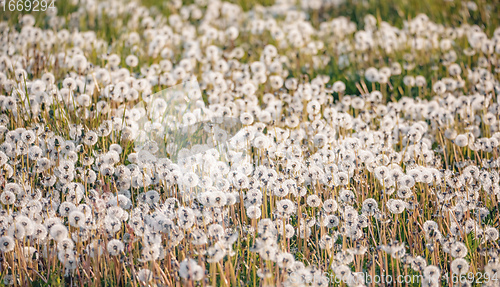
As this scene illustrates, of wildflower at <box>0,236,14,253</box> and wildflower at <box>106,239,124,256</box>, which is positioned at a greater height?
wildflower at <box>0,236,14,253</box>

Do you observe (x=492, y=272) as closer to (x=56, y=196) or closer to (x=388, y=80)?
(x=56, y=196)

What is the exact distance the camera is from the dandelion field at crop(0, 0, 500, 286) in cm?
283

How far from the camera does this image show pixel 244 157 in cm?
395

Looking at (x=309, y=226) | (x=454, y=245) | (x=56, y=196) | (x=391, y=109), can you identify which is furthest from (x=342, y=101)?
(x=56, y=196)

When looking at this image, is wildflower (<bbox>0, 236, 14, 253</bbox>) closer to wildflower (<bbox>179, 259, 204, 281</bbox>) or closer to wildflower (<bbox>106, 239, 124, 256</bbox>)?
wildflower (<bbox>106, 239, 124, 256</bbox>)

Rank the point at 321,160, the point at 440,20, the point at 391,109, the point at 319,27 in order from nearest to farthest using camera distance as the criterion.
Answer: the point at 321,160
the point at 391,109
the point at 440,20
the point at 319,27

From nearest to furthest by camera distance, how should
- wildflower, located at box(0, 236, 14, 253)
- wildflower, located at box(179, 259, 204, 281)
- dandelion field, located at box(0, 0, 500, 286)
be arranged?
wildflower, located at box(179, 259, 204, 281) < wildflower, located at box(0, 236, 14, 253) < dandelion field, located at box(0, 0, 500, 286)

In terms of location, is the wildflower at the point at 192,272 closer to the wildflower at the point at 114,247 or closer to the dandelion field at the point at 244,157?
the dandelion field at the point at 244,157

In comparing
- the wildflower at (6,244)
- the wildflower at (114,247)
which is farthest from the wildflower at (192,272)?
the wildflower at (6,244)

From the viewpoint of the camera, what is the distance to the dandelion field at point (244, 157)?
2.83 metres

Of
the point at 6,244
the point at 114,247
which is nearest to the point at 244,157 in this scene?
the point at 114,247

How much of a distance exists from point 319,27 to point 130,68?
11.9 feet

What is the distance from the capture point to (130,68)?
18.0ft

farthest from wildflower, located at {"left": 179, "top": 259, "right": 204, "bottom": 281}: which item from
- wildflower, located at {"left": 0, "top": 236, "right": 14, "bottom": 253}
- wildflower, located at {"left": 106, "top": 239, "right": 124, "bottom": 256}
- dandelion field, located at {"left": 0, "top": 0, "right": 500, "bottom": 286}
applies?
wildflower, located at {"left": 0, "top": 236, "right": 14, "bottom": 253}
